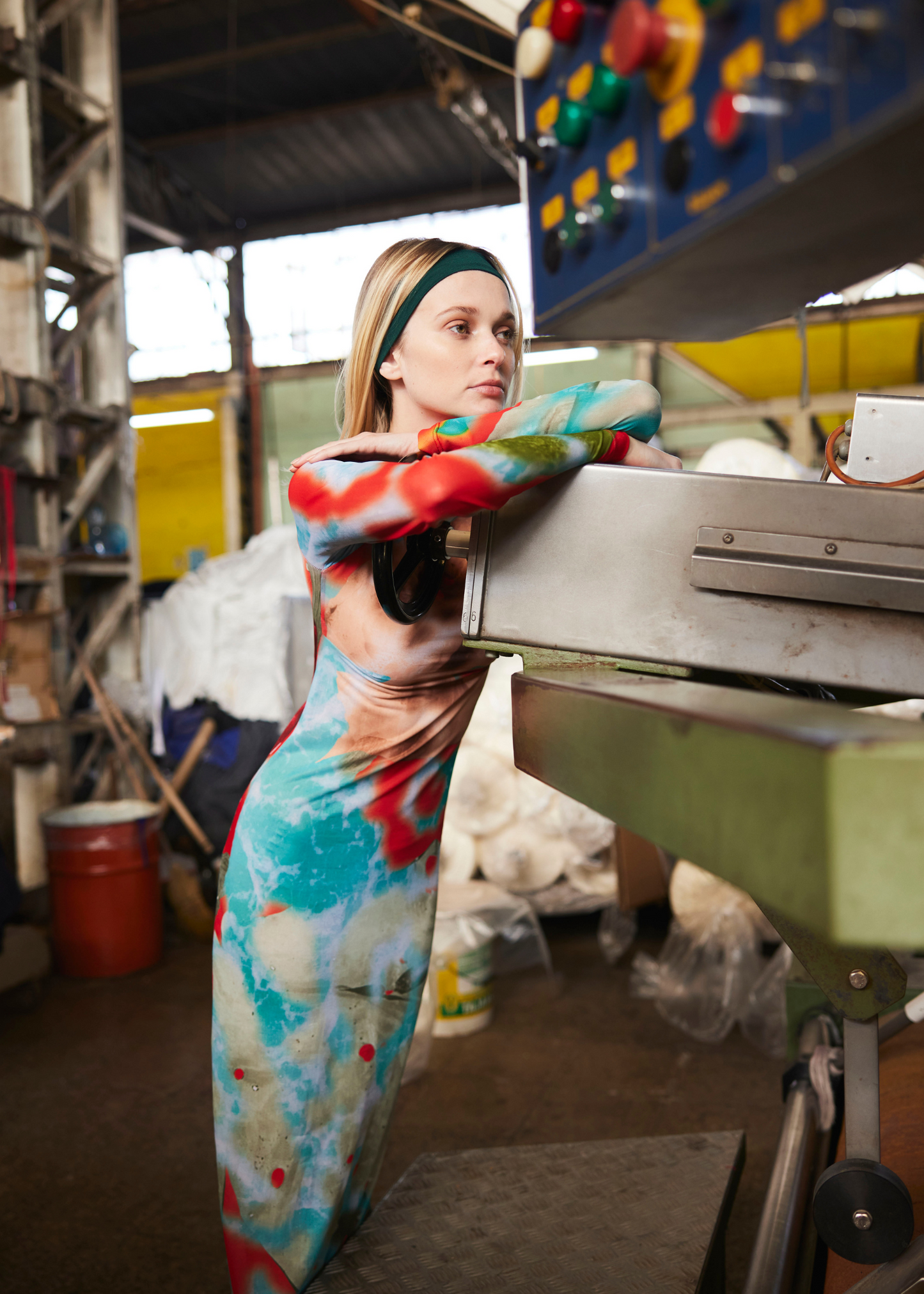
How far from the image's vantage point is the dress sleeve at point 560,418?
37.3 inches

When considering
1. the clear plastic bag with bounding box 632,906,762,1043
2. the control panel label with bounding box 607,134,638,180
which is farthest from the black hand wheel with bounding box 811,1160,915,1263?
the clear plastic bag with bounding box 632,906,762,1043

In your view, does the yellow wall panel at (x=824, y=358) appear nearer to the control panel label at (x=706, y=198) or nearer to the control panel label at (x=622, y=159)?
the control panel label at (x=622, y=159)

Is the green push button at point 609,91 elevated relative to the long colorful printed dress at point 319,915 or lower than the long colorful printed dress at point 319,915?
elevated

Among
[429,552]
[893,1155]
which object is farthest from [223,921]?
[893,1155]

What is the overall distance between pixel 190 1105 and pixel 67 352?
2.74 m

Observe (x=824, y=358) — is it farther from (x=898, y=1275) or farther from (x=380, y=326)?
(x=898, y=1275)

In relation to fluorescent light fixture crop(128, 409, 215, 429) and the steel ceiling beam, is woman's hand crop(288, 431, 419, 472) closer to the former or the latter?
the steel ceiling beam

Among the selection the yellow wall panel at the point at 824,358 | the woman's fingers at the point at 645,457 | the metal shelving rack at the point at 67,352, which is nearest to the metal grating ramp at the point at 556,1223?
the woman's fingers at the point at 645,457

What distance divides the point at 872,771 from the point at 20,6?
13.2 ft

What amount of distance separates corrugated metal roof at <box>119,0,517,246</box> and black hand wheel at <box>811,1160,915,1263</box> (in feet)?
17.6

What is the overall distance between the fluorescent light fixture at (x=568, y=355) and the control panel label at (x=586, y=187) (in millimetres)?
5668

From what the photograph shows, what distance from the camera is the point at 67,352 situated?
3740 mm

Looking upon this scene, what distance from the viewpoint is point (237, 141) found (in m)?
7.21

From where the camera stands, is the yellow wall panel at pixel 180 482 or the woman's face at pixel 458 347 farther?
the yellow wall panel at pixel 180 482
